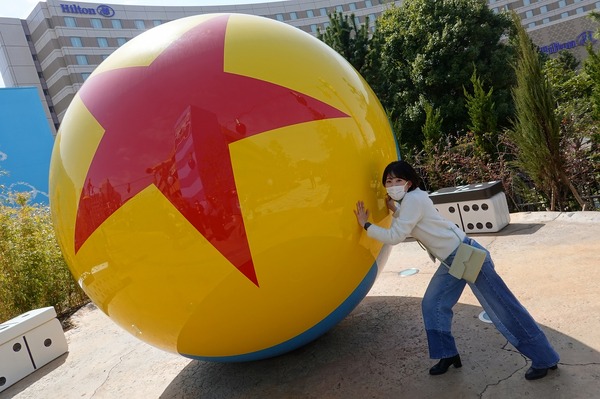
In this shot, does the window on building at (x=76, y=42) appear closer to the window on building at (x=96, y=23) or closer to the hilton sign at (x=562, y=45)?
the window on building at (x=96, y=23)

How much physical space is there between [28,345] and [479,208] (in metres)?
6.39

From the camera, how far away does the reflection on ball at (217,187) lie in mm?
2463

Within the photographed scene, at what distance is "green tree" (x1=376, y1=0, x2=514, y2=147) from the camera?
1672 centimetres

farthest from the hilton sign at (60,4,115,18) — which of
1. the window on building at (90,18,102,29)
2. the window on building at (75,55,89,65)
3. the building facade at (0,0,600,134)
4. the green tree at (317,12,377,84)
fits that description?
the green tree at (317,12,377,84)

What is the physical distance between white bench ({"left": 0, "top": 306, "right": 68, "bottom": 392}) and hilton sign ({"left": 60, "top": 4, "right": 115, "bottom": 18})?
4907 centimetres

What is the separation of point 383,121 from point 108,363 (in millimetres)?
3779

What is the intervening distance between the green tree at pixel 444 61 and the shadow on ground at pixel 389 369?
13916 mm

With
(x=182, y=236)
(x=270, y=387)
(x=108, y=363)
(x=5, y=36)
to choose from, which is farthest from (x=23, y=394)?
(x=5, y=36)

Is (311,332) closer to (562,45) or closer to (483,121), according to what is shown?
(483,121)

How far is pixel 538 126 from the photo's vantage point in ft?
24.2

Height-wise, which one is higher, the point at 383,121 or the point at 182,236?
the point at 383,121

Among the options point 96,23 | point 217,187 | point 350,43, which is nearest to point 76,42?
point 96,23

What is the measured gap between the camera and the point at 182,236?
97.0 inches

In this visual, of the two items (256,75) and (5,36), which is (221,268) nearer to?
(256,75)
